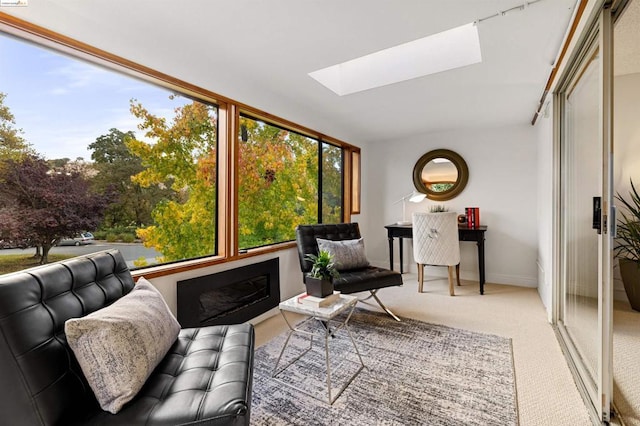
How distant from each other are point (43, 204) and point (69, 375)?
1059 millimetres

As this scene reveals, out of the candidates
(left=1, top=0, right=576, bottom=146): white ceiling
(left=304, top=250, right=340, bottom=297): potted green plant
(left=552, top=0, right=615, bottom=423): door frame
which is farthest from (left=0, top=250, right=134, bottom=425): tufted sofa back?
(left=552, top=0, right=615, bottom=423): door frame

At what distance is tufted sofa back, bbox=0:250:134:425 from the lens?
0.92m

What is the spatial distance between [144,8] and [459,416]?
276 cm

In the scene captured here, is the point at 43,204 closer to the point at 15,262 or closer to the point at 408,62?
the point at 15,262

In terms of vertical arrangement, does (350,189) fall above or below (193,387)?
above

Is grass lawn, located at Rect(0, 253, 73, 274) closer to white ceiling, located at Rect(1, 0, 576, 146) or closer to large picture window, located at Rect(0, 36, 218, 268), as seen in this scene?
large picture window, located at Rect(0, 36, 218, 268)

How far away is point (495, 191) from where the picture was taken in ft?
13.9

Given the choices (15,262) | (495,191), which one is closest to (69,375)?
(15,262)

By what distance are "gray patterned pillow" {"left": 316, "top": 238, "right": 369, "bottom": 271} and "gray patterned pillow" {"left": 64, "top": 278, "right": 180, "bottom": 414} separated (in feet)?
6.44

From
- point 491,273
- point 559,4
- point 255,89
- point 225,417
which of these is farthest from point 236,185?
point 491,273

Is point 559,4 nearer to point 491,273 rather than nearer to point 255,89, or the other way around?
point 255,89

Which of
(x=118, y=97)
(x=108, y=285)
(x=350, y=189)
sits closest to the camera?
(x=108, y=285)

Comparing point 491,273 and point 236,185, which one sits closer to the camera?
point 236,185

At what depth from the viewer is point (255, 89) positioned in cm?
281
